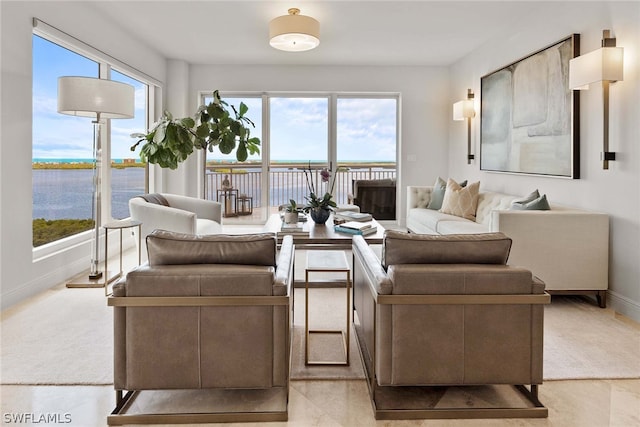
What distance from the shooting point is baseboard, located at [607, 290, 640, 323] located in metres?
3.11

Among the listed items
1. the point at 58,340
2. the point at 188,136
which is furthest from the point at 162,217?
the point at 58,340

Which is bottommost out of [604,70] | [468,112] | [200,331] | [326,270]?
[200,331]

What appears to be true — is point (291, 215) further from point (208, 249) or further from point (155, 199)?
point (208, 249)

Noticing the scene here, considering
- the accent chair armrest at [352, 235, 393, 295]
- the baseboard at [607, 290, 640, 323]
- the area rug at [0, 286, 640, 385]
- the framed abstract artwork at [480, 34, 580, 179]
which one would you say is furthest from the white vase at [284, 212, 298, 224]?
the baseboard at [607, 290, 640, 323]

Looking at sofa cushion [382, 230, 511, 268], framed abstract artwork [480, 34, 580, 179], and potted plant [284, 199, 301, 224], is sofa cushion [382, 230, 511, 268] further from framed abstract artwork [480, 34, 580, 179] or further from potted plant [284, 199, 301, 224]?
framed abstract artwork [480, 34, 580, 179]

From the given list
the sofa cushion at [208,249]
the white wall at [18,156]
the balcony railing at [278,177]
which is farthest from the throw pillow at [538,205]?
the white wall at [18,156]

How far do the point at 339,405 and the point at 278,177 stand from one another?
5.70 m

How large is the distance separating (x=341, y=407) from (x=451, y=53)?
5615 millimetres

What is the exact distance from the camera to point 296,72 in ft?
23.1

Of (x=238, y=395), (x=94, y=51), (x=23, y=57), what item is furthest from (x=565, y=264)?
(x=94, y=51)

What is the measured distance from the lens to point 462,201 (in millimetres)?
5074

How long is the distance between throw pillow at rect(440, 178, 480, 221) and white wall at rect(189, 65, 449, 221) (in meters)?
2.00

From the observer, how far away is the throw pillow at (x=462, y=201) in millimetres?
5023

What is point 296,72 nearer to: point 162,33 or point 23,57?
point 162,33
